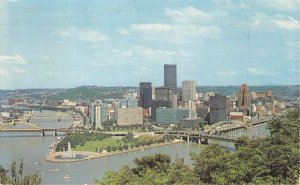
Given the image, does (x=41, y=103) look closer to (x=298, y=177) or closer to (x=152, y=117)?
(x=152, y=117)

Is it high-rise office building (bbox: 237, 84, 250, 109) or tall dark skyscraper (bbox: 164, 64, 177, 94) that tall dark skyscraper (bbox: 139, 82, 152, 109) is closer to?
tall dark skyscraper (bbox: 164, 64, 177, 94)

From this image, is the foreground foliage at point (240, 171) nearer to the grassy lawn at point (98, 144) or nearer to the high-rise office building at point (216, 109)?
the grassy lawn at point (98, 144)

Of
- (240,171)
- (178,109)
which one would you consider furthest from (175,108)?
(240,171)

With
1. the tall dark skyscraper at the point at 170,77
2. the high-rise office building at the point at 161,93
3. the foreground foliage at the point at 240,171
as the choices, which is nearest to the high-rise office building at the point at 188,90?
the tall dark skyscraper at the point at 170,77

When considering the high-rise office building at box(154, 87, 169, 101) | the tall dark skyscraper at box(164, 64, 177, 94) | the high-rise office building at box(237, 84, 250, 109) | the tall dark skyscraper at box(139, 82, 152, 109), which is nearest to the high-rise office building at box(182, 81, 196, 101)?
the tall dark skyscraper at box(164, 64, 177, 94)

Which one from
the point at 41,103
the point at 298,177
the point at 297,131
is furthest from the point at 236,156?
the point at 41,103

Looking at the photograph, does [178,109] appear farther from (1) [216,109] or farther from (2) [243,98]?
(2) [243,98]

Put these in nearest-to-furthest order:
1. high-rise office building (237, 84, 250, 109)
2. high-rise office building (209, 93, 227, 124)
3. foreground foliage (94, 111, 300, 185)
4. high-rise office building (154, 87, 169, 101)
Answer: foreground foliage (94, 111, 300, 185)
high-rise office building (209, 93, 227, 124)
high-rise office building (154, 87, 169, 101)
high-rise office building (237, 84, 250, 109)

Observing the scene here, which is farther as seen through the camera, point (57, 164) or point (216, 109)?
point (216, 109)

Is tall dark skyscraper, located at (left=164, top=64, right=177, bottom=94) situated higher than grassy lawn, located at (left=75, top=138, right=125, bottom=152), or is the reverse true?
tall dark skyscraper, located at (left=164, top=64, right=177, bottom=94)
